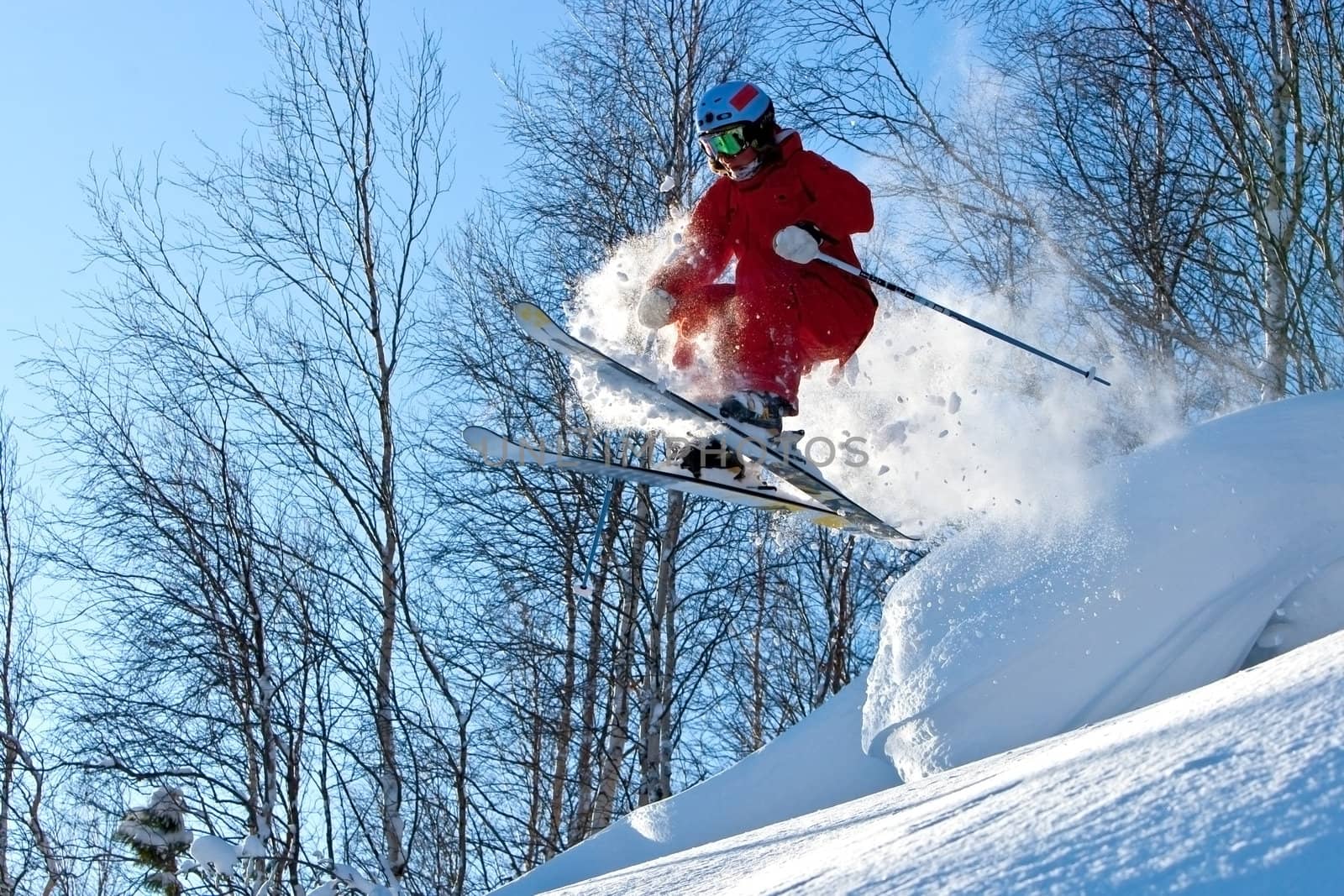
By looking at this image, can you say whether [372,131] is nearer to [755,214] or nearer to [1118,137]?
[755,214]

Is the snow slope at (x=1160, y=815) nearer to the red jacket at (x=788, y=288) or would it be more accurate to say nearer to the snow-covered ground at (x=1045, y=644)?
the snow-covered ground at (x=1045, y=644)

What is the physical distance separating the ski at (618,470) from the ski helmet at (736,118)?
1.39 m

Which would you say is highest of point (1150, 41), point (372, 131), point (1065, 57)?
point (372, 131)

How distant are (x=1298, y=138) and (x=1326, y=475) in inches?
155

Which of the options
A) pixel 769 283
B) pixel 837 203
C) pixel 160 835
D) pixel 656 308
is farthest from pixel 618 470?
pixel 160 835

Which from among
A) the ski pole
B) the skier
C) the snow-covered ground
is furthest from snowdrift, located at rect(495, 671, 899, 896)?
the ski pole

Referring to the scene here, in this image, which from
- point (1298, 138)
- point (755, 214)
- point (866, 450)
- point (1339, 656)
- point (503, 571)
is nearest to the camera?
point (1339, 656)

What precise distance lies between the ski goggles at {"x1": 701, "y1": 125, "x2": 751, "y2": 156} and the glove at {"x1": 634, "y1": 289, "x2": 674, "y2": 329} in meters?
0.64

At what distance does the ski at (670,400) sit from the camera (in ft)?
16.6

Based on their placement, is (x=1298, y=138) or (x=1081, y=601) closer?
(x=1081, y=601)

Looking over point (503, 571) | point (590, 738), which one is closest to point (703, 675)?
point (590, 738)

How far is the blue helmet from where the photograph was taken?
500cm

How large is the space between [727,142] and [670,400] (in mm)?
1088

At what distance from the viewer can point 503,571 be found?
8.80 m
